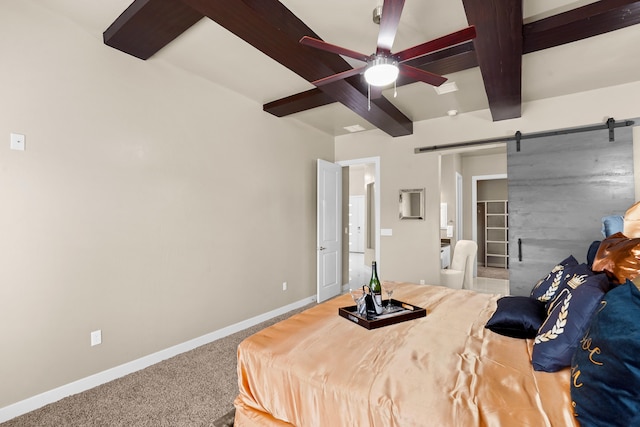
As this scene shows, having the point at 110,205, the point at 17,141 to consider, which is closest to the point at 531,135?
the point at 110,205

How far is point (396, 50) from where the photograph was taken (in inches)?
111

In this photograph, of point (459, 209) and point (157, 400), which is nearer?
point (157, 400)

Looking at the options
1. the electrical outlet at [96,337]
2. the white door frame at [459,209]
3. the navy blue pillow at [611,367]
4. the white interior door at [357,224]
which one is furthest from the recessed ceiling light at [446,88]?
the white interior door at [357,224]

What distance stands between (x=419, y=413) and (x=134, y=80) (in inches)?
132

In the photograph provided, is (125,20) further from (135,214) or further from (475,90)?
(475,90)

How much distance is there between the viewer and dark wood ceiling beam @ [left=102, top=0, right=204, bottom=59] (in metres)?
2.17

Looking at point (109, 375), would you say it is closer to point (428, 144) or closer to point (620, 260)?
point (620, 260)

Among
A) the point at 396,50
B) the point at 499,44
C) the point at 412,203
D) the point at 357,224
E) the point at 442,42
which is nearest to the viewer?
the point at 442,42

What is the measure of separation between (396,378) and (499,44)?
8.08 ft

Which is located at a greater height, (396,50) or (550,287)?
(396,50)

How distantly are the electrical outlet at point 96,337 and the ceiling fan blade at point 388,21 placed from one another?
3116 millimetres

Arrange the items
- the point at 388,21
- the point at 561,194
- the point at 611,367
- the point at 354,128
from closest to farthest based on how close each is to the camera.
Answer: the point at 611,367 < the point at 388,21 < the point at 561,194 < the point at 354,128

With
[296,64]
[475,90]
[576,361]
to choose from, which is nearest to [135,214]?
[296,64]

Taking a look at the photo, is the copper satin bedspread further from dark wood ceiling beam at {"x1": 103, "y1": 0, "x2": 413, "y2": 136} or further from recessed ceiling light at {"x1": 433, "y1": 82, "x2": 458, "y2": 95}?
recessed ceiling light at {"x1": 433, "y1": 82, "x2": 458, "y2": 95}
